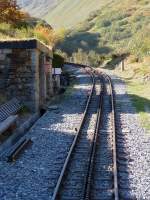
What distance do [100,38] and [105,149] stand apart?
158 meters

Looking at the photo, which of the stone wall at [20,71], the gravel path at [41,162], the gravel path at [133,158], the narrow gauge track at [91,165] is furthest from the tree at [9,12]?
the narrow gauge track at [91,165]

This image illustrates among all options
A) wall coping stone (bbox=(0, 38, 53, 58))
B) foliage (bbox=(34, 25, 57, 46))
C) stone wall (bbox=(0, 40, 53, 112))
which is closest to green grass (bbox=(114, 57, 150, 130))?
stone wall (bbox=(0, 40, 53, 112))

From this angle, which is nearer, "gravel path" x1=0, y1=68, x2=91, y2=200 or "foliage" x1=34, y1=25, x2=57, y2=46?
"gravel path" x1=0, y1=68, x2=91, y2=200

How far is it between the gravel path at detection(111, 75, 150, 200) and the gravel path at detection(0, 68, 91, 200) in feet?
5.71

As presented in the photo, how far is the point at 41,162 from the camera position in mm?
15539

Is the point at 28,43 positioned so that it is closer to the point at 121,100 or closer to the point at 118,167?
the point at 121,100

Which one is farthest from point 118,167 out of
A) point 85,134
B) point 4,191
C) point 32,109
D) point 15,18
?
point 15,18

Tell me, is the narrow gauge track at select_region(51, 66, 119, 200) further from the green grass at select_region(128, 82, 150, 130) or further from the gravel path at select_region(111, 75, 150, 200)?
the green grass at select_region(128, 82, 150, 130)

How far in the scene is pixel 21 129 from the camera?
818 inches

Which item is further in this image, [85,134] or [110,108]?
[110,108]

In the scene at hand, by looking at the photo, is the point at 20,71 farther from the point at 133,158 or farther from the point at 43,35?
the point at 43,35

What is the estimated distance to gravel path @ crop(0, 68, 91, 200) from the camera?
42.0ft

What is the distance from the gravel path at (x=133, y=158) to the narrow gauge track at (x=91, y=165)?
0.28 meters

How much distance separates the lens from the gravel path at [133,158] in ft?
41.8
